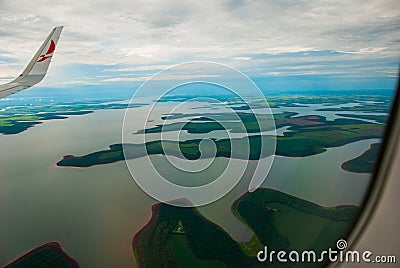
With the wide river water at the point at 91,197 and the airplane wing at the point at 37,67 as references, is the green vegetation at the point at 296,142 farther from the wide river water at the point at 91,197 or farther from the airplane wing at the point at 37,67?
the airplane wing at the point at 37,67

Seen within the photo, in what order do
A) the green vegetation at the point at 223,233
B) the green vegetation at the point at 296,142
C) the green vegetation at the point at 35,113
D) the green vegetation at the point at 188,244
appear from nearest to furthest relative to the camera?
the green vegetation at the point at 223,233 < the green vegetation at the point at 188,244 < the green vegetation at the point at 296,142 < the green vegetation at the point at 35,113

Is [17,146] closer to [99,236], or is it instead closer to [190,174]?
[99,236]

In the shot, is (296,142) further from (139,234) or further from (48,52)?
(48,52)

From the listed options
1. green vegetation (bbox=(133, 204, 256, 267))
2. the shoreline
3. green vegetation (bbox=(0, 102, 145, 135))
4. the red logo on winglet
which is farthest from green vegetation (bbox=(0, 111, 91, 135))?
the red logo on winglet

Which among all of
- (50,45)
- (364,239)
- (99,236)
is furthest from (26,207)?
(364,239)

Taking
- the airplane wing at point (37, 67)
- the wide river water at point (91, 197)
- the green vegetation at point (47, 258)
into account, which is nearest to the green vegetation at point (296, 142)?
the wide river water at point (91, 197)

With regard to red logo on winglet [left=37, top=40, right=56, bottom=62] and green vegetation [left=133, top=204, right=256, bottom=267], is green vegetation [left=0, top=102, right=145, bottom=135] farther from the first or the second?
red logo on winglet [left=37, top=40, right=56, bottom=62]
